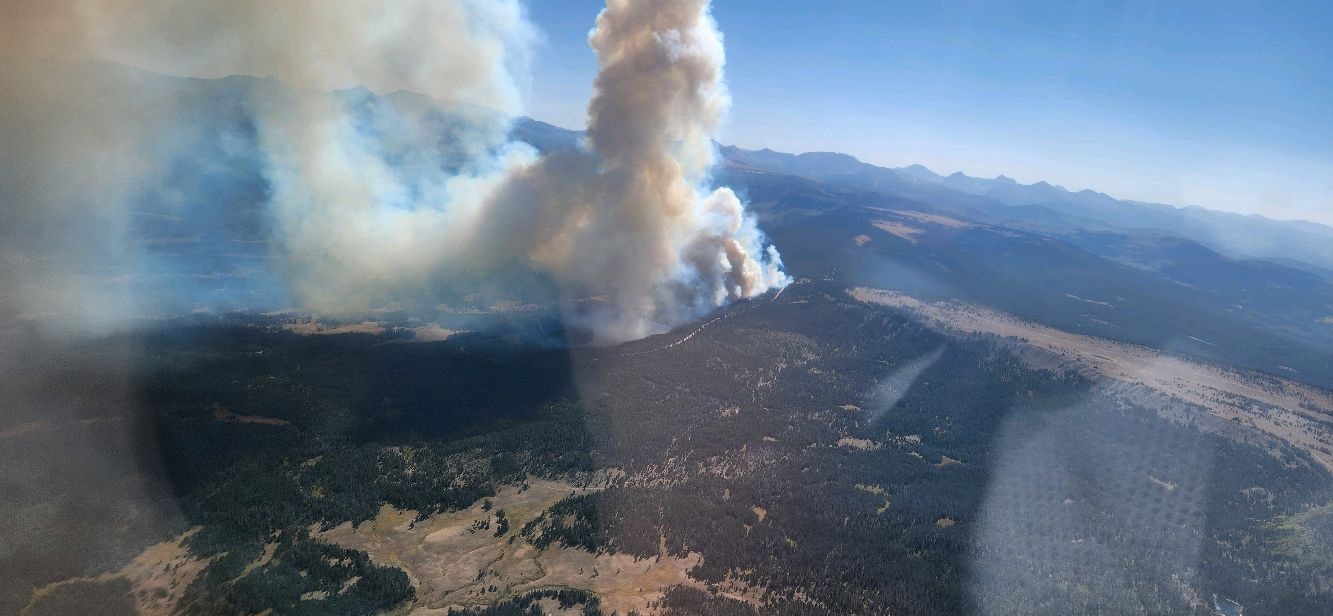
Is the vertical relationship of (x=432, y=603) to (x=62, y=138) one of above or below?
below

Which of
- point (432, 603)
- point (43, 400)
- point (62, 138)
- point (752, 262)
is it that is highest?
point (62, 138)

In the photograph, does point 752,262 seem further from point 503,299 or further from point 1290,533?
point 1290,533

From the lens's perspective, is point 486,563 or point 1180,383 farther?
point 1180,383

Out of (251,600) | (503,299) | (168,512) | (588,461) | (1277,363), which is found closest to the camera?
(251,600)

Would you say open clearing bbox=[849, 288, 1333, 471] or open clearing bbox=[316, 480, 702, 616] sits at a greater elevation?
open clearing bbox=[849, 288, 1333, 471]

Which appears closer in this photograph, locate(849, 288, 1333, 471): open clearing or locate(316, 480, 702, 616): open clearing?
locate(316, 480, 702, 616): open clearing

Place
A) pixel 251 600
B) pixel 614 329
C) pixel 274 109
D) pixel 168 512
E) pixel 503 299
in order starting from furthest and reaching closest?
1. pixel 274 109
2. pixel 503 299
3. pixel 614 329
4. pixel 168 512
5. pixel 251 600

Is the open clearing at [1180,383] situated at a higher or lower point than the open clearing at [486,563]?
higher

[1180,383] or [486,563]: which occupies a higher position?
[1180,383]

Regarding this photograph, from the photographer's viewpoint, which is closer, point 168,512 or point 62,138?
point 168,512

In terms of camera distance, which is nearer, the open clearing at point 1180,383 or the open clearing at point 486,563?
the open clearing at point 486,563

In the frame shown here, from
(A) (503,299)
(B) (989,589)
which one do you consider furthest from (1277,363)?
(A) (503,299)
